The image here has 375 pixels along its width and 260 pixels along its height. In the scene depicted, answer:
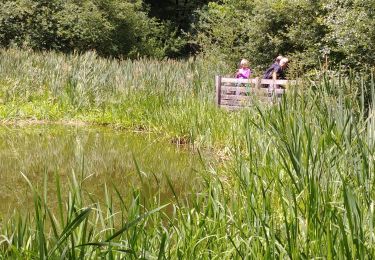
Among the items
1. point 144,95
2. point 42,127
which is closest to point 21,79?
point 42,127

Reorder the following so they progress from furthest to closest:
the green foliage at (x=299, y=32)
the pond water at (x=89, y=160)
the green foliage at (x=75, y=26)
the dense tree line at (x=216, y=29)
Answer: the green foliage at (x=75, y=26)
the dense tree line at (x=216, y=29)
the green foliage at (x=299, y=32)
the pond water at (x=89, y=160)

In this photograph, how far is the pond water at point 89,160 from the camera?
14.8 ft

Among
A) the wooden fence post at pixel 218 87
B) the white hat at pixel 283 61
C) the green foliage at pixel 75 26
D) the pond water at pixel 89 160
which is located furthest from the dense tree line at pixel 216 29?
the pond water at pixel 89 160

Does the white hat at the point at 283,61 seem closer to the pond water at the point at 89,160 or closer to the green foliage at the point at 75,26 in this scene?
the pond water at the point at 89,160

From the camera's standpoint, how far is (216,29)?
12.3 metres

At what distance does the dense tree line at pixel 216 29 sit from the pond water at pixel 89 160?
1626mm

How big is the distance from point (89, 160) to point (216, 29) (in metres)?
7.18

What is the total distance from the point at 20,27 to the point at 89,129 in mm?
8556

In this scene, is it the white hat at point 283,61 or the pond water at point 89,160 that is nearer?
the pond water at point 89,160

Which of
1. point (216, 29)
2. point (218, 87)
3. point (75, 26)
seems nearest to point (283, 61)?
point (218, 87)

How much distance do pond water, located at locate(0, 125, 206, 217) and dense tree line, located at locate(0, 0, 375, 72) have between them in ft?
5.33

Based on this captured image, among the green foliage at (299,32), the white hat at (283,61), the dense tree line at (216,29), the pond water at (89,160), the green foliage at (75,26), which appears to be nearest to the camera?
the pond water at (89,160)

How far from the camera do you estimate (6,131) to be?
7.39 metres

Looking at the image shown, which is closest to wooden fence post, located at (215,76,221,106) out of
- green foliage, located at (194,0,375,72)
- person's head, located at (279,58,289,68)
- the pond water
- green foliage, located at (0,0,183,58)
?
person's head, located at (279,58,289,68)
